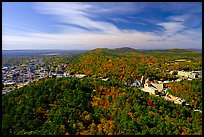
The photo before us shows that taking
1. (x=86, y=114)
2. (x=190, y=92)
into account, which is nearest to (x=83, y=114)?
(x=86, y=114)

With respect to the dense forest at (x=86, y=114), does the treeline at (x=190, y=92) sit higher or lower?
lower

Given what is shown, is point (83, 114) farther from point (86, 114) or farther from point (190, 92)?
point (190, 92)

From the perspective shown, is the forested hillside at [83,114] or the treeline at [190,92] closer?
the forested hillside at [83,114]

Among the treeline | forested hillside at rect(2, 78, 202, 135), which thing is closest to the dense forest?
forested hillside at rect(2, 78, 202, 135)

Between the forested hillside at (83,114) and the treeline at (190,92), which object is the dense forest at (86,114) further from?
the treeline at (190,92)

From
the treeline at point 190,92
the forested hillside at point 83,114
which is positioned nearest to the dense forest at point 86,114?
the forested hillside at point 83,114

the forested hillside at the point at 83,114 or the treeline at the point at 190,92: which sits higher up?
the forested hillside at the point at 83,114

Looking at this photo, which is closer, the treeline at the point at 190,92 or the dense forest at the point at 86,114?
the dense forest at the point at 86,114

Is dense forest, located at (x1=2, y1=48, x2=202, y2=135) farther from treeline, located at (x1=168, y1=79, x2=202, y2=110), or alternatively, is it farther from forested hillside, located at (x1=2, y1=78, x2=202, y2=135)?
treeline, located at (x1=168, y1=79, x2=202, y2=110)
